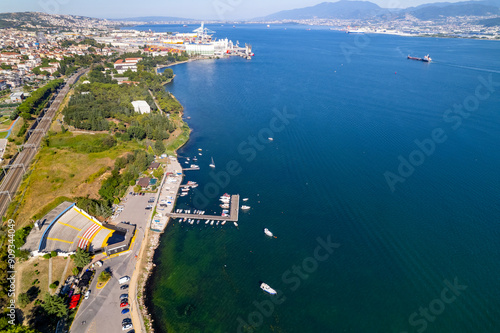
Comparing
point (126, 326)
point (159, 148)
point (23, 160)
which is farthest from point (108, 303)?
point (23, 160)

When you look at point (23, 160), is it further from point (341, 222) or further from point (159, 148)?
point (341, 222)

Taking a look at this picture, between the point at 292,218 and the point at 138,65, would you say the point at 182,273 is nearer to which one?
the point at 292,218

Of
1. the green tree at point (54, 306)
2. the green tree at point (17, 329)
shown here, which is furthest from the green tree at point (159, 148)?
the green tree at point (17, 329)

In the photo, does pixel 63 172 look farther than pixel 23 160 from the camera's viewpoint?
No

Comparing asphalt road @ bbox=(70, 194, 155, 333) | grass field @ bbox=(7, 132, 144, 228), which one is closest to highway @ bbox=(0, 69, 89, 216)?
grass field @ bbox=(7, 132, 144, 228)

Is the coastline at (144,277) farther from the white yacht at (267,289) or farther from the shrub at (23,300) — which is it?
the white yacht at (267,289)

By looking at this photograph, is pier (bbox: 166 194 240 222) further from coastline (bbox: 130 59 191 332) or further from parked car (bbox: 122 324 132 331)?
parked car (bbox: 122 324 132 331)

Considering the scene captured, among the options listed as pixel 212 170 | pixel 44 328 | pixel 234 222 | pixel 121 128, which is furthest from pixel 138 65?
pixel 44 328
